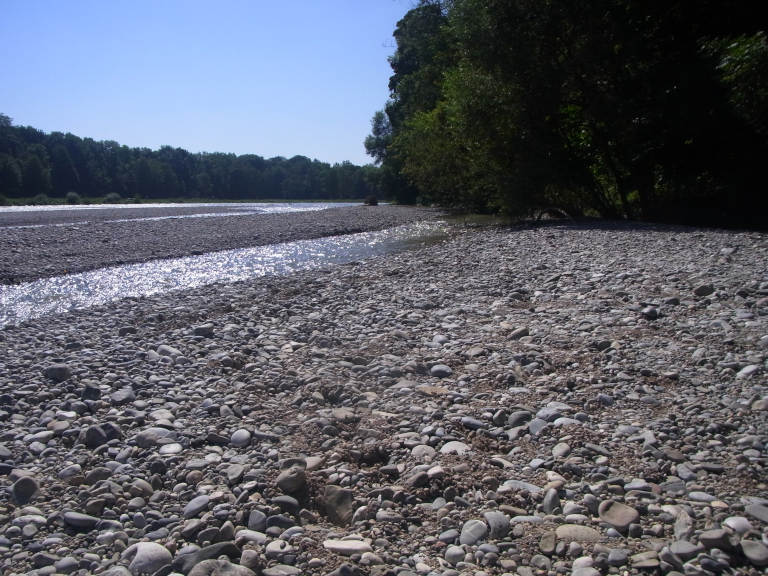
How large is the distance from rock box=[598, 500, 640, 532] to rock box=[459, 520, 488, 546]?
67cm

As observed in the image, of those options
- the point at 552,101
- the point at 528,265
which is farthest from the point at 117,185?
the point at 528,265

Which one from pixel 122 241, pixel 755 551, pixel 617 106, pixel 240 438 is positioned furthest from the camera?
pixel 122 241

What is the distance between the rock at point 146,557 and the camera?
3.00 metres

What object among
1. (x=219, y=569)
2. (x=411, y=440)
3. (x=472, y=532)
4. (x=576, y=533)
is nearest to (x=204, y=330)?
(x=411, y=440)

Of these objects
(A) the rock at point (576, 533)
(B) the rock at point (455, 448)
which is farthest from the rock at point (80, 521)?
(A) the rock at point (576, 533)

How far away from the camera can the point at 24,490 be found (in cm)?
384

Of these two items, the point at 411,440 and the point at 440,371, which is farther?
the point at 440,371

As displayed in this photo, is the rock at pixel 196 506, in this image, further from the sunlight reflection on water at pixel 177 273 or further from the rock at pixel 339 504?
the sunlight reflection on water at pixel 177 273

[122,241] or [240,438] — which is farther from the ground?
[122,241]

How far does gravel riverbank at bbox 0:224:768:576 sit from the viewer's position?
3.07 m

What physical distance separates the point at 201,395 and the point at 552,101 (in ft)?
58.0

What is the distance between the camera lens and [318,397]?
17.4 feet

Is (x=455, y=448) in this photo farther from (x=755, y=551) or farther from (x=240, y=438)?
(x=755, y=551)

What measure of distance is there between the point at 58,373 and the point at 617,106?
55.7 feet
